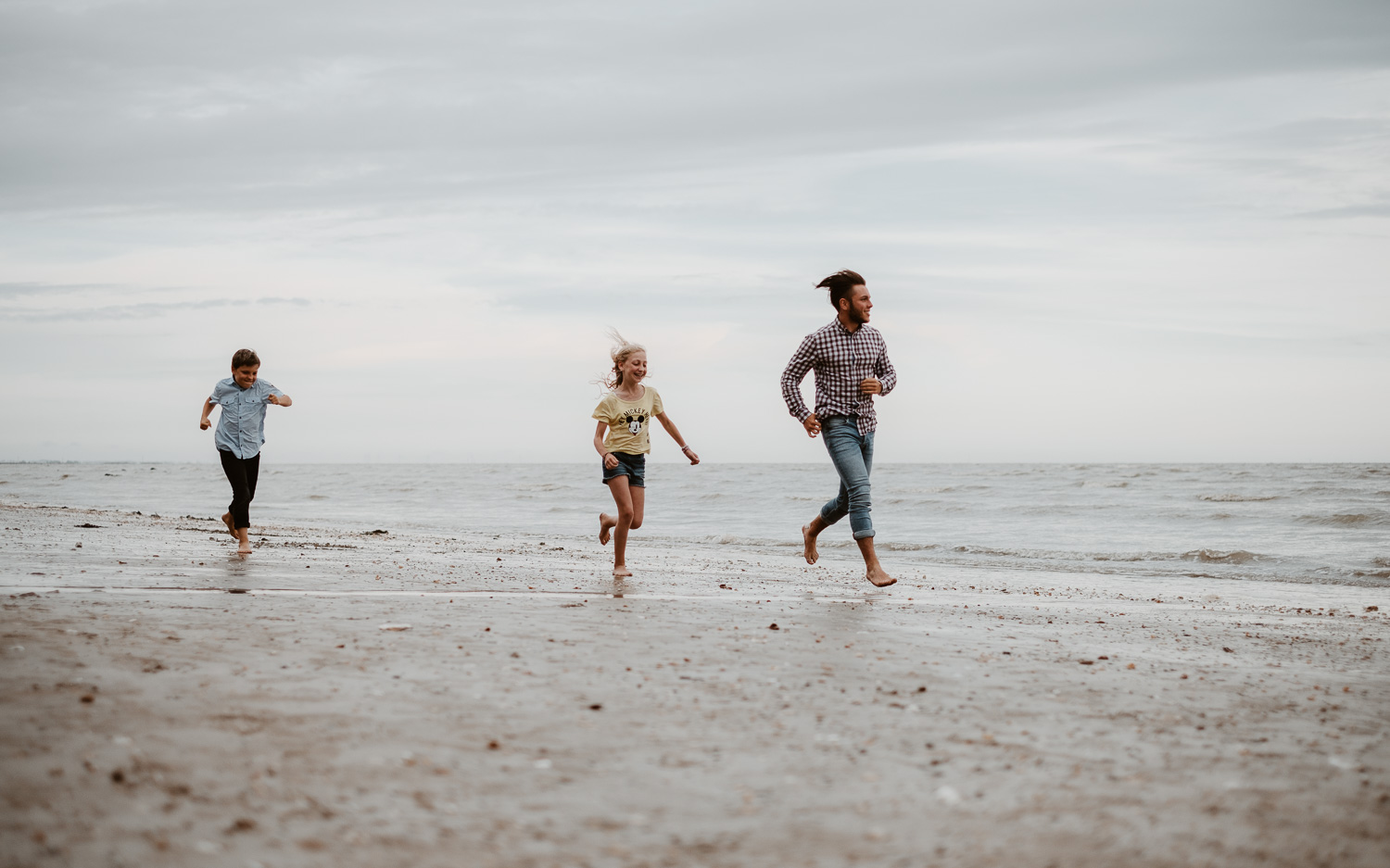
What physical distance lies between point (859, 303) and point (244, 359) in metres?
5.62

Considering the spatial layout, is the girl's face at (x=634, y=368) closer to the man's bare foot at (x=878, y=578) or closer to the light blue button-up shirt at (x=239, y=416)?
the man's bare foot at (x=878, y=578)

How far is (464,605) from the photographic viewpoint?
18.1 ft

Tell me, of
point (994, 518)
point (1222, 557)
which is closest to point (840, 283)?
point (1222, 557)

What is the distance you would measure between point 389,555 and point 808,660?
6.45 m

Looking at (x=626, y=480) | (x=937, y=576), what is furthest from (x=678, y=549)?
(x=626, y=480)

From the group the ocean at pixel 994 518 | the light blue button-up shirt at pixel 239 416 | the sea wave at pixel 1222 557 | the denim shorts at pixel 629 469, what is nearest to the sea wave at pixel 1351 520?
the ocean at pixel 994 518

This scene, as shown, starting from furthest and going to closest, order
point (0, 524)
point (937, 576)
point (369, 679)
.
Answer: point (0, 524) < point (937, 576) < point (369, 679)

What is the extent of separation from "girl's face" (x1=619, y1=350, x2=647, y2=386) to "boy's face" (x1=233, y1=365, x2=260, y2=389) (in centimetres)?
370

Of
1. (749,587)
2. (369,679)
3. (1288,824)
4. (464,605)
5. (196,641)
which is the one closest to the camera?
(1288,824)

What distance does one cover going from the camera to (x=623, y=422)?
7902mm

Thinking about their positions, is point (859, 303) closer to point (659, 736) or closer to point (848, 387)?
point (848, 387)

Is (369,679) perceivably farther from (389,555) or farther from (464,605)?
(389,555)

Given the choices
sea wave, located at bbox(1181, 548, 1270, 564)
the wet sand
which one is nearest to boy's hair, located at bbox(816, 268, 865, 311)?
the wet sand

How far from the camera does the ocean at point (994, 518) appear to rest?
1227 cm
